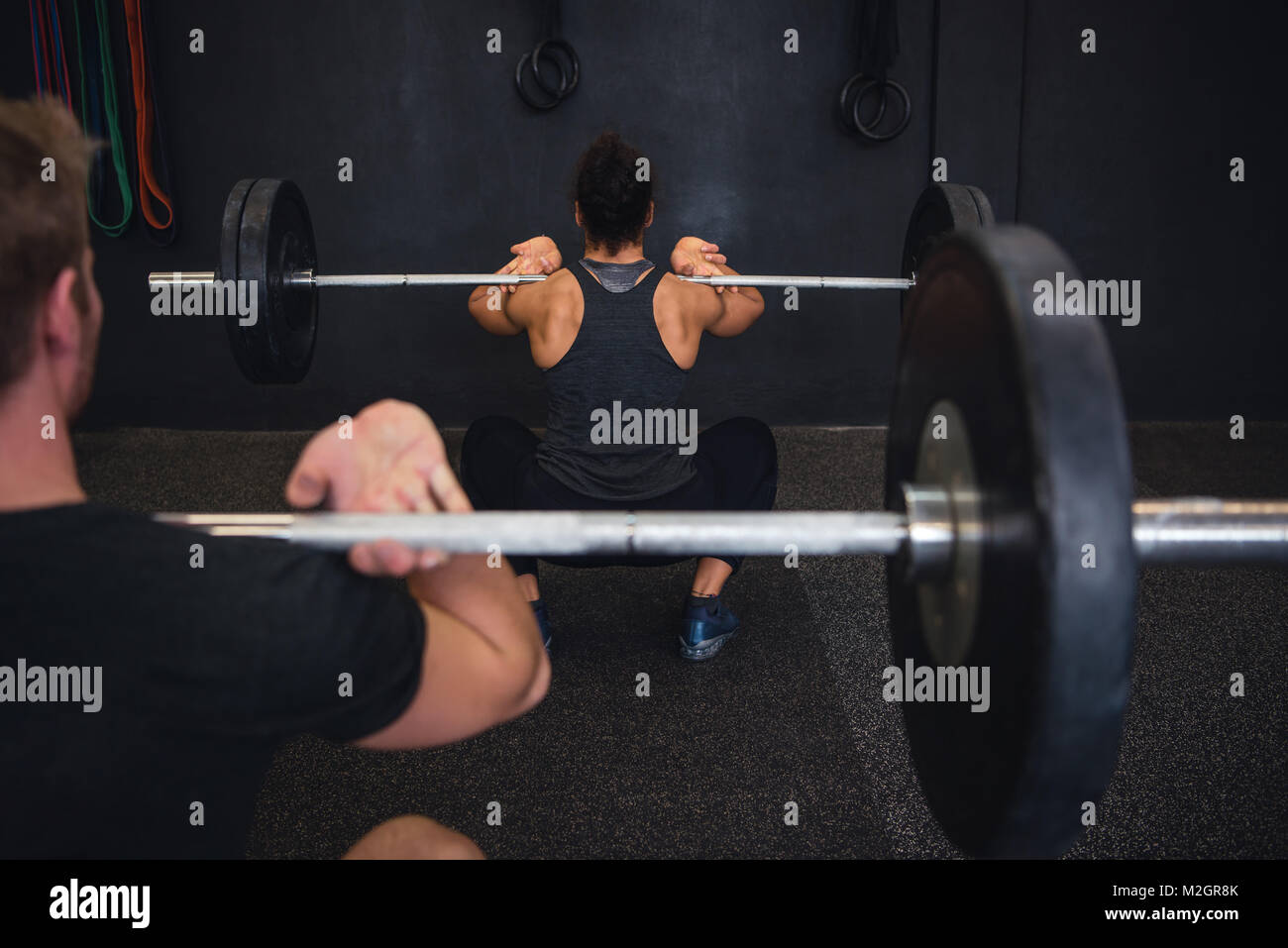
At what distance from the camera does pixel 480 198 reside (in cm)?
338

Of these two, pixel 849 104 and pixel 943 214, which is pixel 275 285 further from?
pixel 849 104

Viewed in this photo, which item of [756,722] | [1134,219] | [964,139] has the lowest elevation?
[756,722]

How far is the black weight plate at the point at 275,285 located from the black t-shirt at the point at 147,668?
4.72ft

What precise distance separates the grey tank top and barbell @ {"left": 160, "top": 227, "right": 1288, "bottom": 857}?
3.22 ft

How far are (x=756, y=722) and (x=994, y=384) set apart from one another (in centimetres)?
121

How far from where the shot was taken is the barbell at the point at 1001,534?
0.58m

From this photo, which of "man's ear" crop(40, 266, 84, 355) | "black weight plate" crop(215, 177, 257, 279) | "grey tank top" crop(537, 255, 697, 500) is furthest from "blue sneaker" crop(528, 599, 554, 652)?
"man's ear" crop(40, 266, 84, 355)

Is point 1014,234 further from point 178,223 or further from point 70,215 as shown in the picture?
point 178,223

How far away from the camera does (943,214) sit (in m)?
1.93

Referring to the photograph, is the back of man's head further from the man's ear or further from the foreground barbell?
the foreground barbell

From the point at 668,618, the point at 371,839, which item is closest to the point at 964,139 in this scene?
the point at 668,618

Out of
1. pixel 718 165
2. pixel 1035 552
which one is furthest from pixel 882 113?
pixel 1035 552

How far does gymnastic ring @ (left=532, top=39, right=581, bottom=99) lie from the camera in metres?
3.17
